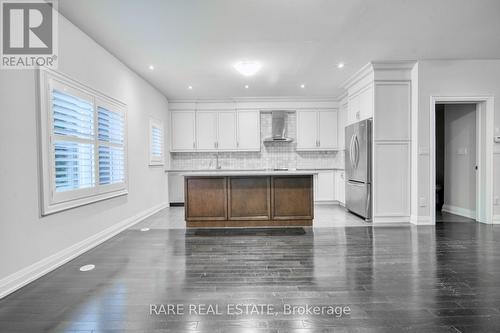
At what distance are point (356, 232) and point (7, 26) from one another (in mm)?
4621

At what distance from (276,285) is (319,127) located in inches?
204

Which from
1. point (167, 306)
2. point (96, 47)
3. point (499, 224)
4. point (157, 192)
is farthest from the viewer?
point (157, 192)

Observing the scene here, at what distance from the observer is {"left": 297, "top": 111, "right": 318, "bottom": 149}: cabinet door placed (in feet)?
22.2

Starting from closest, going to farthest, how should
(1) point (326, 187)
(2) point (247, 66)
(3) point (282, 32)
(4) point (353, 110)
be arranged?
(3) point (282, 32)
(2) point (247, 66)
(4) point (353, 110)
(1) point (326, 187)

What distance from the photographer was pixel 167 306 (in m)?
1.96

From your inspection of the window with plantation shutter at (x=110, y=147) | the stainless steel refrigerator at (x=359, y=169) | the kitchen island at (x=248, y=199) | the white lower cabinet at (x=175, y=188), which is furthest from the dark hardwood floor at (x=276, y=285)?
the white lower cabinet at (x=175, y=188)

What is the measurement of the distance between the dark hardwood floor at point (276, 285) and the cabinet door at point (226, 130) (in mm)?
3474

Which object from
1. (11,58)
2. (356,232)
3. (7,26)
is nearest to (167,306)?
(11,58)

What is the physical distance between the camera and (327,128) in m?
6.77

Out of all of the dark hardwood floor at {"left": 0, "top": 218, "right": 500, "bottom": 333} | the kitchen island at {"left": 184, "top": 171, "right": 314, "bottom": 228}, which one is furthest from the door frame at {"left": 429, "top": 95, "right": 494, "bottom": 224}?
the kitchen island at {"left": 184, "top": 171, "right": 314, "bottom": 228}

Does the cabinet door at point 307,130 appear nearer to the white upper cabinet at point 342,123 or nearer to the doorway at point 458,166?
the white upper cabinet at point 342,123

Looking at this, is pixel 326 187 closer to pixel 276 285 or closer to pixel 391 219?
pixel 391 219

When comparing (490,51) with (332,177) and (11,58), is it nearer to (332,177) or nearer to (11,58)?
(332,177)

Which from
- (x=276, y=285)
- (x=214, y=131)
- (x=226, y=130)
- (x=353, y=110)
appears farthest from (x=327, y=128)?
(x=276, y=285)
